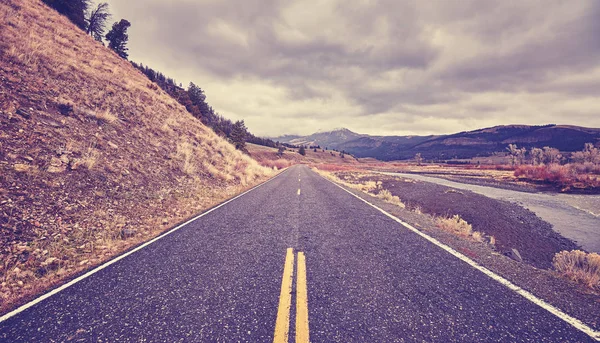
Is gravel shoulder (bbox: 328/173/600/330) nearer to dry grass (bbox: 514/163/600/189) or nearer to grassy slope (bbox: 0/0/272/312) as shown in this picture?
grassy slope (bbox: 0/0/272/312)

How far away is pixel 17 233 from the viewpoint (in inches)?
192

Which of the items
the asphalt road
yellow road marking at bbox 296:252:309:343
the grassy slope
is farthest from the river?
the grassy slope

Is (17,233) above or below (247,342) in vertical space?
above

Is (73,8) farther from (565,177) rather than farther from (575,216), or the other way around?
(565,177)

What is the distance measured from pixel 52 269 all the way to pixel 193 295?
10.8 ft

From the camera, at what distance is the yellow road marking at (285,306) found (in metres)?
2.66

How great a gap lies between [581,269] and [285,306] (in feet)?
19.6

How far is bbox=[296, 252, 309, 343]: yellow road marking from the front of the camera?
8.71 ft

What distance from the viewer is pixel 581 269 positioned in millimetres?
4684

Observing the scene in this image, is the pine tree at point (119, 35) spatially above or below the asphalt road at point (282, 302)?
above

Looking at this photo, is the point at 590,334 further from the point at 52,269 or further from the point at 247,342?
the point at 52,269

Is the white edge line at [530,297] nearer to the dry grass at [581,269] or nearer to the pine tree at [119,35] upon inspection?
the dry grass at [581,269]

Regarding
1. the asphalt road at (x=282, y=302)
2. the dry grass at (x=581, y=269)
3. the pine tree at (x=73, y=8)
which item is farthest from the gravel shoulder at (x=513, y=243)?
the pine tree at (x=73, y=8)

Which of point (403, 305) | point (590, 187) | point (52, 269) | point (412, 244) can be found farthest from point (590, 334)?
point (590, 187)
